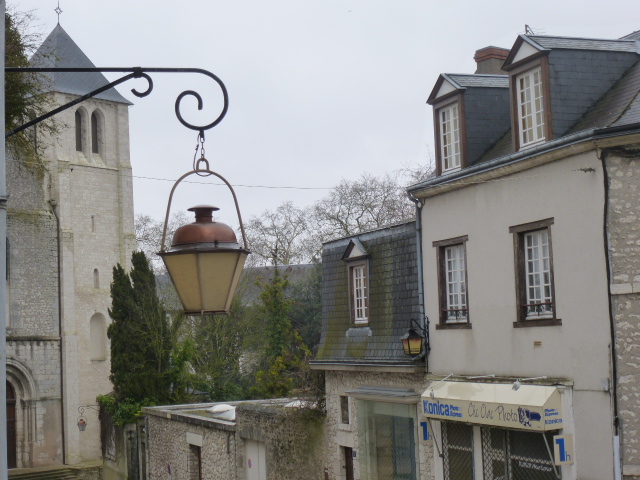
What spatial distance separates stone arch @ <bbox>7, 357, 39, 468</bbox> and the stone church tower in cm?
4

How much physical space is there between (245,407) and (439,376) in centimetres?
674

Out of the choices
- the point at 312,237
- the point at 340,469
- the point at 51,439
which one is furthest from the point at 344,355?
the point at 312,237

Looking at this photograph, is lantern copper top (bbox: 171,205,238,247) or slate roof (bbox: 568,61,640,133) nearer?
lantern copper top (bbox: 171,205,238,247)

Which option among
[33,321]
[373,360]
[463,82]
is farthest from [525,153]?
[33,321]

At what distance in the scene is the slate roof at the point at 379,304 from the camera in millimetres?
16703

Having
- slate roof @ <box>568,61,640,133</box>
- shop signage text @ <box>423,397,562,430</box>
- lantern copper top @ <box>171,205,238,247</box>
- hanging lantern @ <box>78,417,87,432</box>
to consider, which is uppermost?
slate roof @ <box>568,61,640,133</box>

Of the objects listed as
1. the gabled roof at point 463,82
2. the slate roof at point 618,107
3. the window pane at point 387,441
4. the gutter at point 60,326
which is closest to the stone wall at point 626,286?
the slate roof at point 618,107

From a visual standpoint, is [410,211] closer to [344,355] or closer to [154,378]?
[154,378]

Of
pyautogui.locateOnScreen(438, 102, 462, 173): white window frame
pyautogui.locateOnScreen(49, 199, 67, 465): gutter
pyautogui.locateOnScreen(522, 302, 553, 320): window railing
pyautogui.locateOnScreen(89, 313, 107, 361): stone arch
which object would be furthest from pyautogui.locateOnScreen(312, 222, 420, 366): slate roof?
pyautogui.locateOnScreen(89, 313, 107, 361): stone arch

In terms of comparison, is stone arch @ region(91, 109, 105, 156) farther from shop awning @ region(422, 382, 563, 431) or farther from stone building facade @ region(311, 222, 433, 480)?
shop awning @ region(422, 382, 563, 431)

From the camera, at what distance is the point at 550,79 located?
535 inches

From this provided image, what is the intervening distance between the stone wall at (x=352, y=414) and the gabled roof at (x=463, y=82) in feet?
15.7

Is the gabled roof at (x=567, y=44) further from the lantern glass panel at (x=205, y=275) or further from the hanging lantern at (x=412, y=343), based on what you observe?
the lantern glass panel at (x=205, y=275)

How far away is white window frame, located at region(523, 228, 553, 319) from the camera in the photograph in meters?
13.5
